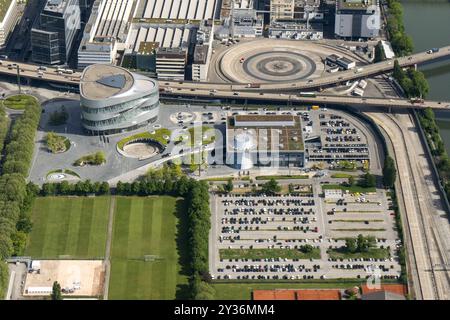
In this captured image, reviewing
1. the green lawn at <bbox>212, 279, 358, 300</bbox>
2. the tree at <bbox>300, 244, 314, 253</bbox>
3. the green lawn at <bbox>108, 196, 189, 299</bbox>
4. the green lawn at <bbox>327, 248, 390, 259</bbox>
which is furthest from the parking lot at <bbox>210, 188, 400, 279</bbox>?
the green lawn at <bbox>108, 196, 189, 299</bbox>

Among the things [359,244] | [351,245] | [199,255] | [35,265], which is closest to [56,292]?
[35,265]

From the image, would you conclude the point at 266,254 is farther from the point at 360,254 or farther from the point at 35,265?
the point at 35,265

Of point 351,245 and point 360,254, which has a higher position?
point 351,245

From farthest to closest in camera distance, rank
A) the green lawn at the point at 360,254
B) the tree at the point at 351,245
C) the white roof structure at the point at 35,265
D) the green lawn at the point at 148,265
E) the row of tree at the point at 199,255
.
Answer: the tree at the point at 351,245, the green lawn at the point at 360,254, the white roof structure at the point at 35,265, the green lawn at the point at 148,265, the row of tree at the point at 199,255

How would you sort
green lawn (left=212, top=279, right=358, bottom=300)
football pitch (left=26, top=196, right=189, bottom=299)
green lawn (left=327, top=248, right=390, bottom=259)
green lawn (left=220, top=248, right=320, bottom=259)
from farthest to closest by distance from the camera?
green lawn (left=220, top=248, right=320, bottom=259) < green lawn (left=327, top=248, right=390, bottom=259) < football pitch (left=26, top=196, right=189, bottom=299) < green lawn (left=212, top=279, right=358, bottom=300)

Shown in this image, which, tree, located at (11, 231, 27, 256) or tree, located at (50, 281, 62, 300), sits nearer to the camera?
tree, located at (50, 281, 62, 300)

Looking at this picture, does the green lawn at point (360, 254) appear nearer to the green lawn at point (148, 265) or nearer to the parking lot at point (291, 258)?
the parking lot at point (291, 258)

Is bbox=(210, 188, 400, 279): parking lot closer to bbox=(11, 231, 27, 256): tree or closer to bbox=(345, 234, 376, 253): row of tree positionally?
bbox=(345, 234, 376, 253): row of tree

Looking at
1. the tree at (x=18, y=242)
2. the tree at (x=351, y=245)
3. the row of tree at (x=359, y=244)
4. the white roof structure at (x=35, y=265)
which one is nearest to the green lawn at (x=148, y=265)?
the white roof structure at (x=35, y=265)
